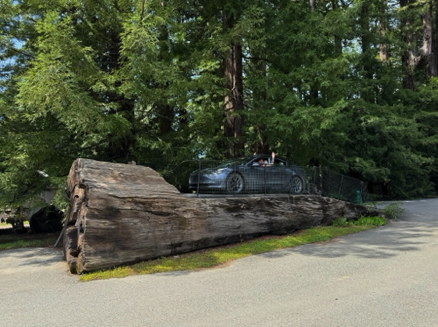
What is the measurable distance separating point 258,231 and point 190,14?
9.78 meters

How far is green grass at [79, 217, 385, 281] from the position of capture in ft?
21.1

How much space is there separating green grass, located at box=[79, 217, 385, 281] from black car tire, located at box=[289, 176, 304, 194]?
1429 mm

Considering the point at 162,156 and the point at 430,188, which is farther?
the point at 430,188

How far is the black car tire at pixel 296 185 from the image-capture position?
1117 centimetres

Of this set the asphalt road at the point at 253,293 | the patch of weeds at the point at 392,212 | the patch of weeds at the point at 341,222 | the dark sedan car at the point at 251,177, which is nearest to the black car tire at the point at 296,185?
the dark sedan car at the point at 251,177

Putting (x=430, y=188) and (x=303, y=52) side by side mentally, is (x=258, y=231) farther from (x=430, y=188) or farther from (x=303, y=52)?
(x=430, y=188)

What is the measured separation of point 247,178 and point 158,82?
377 cm

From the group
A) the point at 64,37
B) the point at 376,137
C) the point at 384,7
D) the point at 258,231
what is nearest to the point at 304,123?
the point at 258,231

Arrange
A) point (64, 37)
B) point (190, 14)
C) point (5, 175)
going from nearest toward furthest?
point (64, 37) → point (5, 175) → point (190, 14)

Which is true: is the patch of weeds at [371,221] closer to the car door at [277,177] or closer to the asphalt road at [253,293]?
the car door at [277,177]

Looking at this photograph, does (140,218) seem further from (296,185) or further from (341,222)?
(341,222)

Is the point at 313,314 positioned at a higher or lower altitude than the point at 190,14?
lower

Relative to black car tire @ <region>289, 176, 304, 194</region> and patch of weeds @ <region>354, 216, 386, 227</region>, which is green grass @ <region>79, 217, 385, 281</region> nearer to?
patch of weeds @ <region>354, 216, 386, 227</region>

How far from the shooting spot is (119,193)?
6.96m
